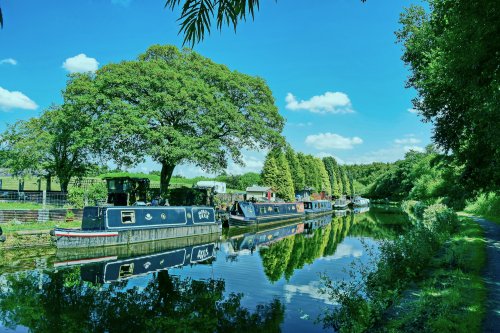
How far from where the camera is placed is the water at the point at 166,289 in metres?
9.56

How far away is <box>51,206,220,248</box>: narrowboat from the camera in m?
18.3

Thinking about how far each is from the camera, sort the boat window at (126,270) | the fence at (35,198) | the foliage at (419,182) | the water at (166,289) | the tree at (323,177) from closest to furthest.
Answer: the water at (166,289), the boat window at (126,270), the fence at (35,198), the foliage at (419,182), the tree at (323,177)

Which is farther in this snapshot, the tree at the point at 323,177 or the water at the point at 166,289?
the tree at the point at 323,177

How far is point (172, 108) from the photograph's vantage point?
27.4m

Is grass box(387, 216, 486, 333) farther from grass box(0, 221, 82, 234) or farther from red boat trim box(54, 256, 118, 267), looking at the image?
grass box(0, 221, 82, 234)

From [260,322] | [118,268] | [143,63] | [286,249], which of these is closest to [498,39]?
[260,322]

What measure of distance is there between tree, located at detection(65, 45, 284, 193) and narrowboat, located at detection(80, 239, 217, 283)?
28.8 feet

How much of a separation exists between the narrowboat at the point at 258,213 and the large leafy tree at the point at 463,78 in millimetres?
17075

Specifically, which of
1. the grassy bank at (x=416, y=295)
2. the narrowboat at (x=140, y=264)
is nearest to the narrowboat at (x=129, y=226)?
the narrowboat at (x=140, y=264)

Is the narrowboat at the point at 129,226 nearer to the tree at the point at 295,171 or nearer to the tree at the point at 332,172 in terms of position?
the tree at the point at 295,171

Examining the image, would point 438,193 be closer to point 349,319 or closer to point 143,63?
point 143,63

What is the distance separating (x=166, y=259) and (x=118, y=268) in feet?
9.07

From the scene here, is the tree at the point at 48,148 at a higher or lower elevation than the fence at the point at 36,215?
higher

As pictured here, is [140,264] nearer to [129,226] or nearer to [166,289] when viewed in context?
[166,289]
